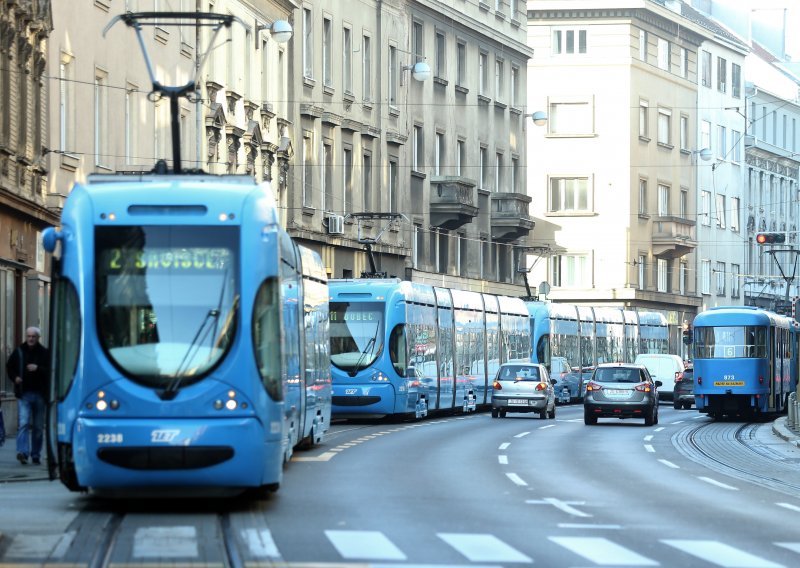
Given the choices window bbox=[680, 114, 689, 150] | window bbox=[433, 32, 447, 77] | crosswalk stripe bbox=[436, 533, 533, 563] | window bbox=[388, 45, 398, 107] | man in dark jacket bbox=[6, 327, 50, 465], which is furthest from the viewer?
window bbox=[680, 114, 689, 150]

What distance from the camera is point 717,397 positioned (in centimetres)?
4966

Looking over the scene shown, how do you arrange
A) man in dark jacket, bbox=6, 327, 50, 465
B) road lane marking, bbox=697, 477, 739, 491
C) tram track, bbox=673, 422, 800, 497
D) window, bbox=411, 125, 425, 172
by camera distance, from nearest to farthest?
road lane marking, bbox=697, 477, 739, 491
man in dark jacket, bbox=6, 327, 50, 465
tram track, bbox=673, 422, 800, 497
window, bbox=411, 125, 425, 172

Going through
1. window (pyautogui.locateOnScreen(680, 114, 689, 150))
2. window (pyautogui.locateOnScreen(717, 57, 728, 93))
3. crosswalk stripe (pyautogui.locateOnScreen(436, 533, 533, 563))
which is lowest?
crosswalk stripe (pyautogui.locateOnScreen(436, 533, 533, 563))

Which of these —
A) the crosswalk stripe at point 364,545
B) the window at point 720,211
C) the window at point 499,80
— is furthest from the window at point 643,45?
the crosswalk stripe at point 364,545

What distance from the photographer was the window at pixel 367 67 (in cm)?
6303

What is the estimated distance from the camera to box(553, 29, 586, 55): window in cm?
9069

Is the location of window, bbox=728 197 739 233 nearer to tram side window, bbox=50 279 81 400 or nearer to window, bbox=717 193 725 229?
window, bbox=717 193 725 229

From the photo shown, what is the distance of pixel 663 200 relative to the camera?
94.7 meters

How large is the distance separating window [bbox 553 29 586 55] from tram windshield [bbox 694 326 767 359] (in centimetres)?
4183

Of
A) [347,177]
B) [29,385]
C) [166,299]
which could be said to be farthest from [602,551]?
[347,177]

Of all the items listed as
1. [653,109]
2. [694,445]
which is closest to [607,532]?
[694,445]

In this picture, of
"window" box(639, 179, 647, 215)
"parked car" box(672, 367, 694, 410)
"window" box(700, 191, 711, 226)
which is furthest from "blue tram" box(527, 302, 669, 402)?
"window" box(700, 191, 711, 226)

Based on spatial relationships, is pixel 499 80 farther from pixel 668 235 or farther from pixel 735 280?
pixel 735 280

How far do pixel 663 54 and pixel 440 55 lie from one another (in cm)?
2618
